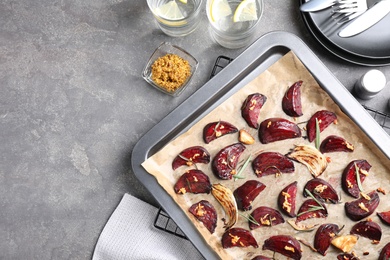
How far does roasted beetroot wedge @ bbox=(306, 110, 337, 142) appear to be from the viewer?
4.46 ft

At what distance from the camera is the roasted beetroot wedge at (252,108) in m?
1.37

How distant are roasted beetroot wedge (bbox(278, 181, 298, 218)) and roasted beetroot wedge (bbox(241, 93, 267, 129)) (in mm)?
196

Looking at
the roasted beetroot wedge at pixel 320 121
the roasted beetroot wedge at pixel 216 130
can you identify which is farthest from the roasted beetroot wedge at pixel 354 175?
the roasted beetroot wedge at pixel 216 130

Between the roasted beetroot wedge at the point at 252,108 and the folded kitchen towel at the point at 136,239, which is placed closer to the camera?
the roasted beetroot wedge at the point at 252,108

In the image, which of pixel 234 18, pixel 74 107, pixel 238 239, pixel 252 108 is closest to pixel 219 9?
pixel 234 18

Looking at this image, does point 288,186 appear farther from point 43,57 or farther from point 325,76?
point 43,57

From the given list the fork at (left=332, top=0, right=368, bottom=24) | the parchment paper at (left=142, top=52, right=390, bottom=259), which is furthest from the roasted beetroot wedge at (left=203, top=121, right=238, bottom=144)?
the fork at (left=332, top=0, right=368, bottom=24)

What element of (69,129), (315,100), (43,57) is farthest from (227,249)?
(43,57)

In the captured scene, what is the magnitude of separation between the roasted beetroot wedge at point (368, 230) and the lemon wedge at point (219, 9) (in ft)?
2.37

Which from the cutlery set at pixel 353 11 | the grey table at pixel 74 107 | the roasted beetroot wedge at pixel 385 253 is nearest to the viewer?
the roasted beetroot wedge at pixel 385 253

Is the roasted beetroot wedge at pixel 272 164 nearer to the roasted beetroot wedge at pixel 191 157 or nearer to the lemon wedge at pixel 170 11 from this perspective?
the roasted beetroot wedge at pixel 191 157

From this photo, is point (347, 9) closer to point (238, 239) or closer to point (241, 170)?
point (241, 170)

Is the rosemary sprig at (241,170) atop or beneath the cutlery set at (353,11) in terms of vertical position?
beneath

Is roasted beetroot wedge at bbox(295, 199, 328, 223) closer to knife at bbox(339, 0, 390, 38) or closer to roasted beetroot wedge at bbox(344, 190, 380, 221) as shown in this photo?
roasted beetroot wedge at bbox(344, 190, 380, 221)
